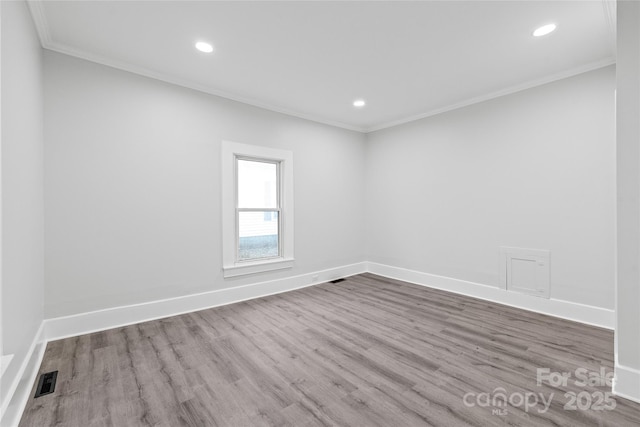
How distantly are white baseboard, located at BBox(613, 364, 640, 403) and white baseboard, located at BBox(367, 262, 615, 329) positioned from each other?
136 cm

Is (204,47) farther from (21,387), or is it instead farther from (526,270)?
(526,270)

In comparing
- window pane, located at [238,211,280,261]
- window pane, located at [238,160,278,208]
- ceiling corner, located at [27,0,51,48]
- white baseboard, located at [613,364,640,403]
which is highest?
ceiling corner, located at [27,0,51,48]

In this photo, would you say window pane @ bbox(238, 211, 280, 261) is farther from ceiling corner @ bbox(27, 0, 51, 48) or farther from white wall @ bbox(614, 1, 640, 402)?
white wall @ bbox(614, 1, 640, 402)

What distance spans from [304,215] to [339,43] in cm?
252

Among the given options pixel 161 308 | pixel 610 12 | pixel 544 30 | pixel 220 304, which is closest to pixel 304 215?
pixel 220 304

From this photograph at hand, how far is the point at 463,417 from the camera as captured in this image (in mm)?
1590

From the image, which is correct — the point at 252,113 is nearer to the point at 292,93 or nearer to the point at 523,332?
the point at 292,93

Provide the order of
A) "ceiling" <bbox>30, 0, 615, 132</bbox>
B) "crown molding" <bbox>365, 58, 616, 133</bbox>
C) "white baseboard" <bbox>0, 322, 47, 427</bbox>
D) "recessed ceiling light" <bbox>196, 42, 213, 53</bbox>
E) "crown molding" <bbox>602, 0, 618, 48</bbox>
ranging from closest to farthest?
1. "white baseboard" <bbox>0, 322, 47, 427</bbox>
2. "crown molding" <bbox>602, 0, 618, 48</bbox>
3. "ceiling" <bbox>30, 0, 615, 132</bbox>
4. "recessed ceiling light" <bbox>196, 42, 213, 53</bbox>
5. "crown molding" <bbox>365, 58, 616, 133</bbox>

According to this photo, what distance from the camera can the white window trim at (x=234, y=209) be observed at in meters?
3.53

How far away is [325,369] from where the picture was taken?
2078 millimetres

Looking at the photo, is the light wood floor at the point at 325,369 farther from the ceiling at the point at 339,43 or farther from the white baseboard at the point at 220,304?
the ceiling at the point at 339,43

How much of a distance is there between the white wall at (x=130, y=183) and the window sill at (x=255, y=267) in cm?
10

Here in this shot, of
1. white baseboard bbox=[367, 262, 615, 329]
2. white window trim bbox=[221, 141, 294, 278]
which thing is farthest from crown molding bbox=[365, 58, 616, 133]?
white baseboard bbox=[367, 262, 615, 329]

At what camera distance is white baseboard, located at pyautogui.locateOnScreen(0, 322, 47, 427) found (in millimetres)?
1451
